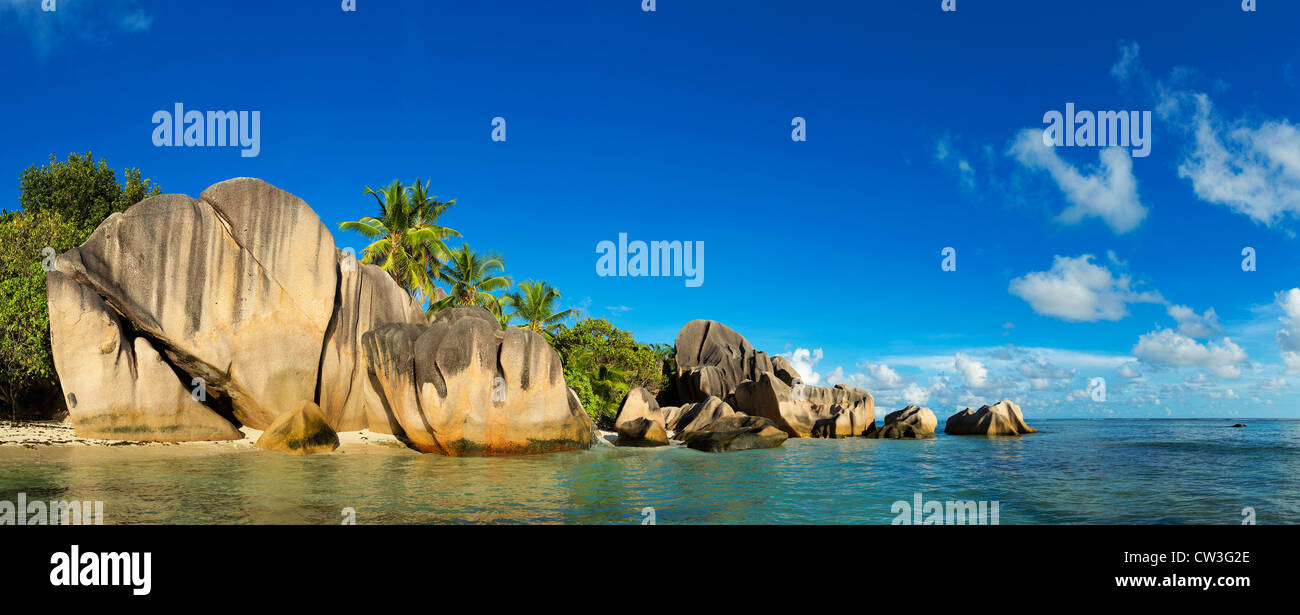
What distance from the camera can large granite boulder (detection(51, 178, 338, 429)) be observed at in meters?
18.0

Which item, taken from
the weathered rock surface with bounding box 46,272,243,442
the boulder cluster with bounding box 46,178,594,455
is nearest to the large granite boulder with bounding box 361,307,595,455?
the boulder cluster with bounding box 46,178,594,455

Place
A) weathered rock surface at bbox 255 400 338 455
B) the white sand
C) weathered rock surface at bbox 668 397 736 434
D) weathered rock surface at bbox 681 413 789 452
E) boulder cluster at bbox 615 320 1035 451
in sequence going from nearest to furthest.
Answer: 1. the white sand
2. weathered rock surface at bbox 255 400 338 455
3. weathered rock surface at bbox 681 413 789 452
4. boulder cluster at bbox 615 320 1035 451
5. weathered rock surface at bbox 668 397 736 434

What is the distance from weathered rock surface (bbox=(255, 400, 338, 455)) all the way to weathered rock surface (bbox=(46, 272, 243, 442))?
2410mm

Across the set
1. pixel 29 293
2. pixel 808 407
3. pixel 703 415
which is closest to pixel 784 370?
pixel 808 407

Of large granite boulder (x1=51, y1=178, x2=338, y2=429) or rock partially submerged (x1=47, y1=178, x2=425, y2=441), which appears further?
large granite boulder (x1=51, y1=178, x2=338, y2=429)

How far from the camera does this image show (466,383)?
60.2ft

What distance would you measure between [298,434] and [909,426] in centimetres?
3002

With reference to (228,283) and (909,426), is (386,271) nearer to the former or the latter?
(228,283)

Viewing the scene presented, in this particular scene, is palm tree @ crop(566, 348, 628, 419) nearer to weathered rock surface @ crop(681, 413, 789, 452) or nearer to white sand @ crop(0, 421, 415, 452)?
weathered rock surface @ crop(681, 413, 789, 452)

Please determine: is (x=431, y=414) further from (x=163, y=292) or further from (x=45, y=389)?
(x=45, y=389)

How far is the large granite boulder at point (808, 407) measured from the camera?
35.4 metres


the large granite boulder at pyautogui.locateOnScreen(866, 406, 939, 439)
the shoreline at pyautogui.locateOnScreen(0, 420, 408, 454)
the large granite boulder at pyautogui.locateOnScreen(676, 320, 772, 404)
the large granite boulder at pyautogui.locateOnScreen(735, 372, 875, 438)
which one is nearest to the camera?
the shoreline at pyautogui.locateOnScreen(0, 420, 408, 454)
